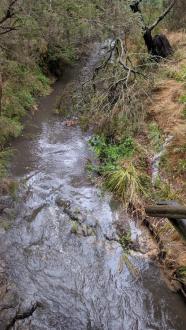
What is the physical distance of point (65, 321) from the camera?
4945 millimetres

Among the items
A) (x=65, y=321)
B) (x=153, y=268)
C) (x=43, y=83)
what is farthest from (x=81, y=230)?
(x=43, y=83)

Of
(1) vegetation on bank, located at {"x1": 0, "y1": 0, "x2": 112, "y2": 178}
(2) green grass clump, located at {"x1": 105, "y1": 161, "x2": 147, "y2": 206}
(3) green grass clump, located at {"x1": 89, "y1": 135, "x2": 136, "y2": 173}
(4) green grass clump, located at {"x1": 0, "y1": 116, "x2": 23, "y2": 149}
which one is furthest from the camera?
(1) vegetation on bank, located at {"x1": 0, "y1": 0, "x2": 112, "y2": 178}

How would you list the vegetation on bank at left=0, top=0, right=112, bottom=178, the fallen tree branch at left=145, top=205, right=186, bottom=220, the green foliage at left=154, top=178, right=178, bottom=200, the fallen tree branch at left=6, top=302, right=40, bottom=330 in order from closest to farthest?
the fallen tree branch at left=145, top=205, right=186, bottom=220 → the fallen tree branch at left=6, top=302, right=40, bottom=330 → the green foliage at left=154, top=178, right=178, bottom=200 → the vegetation on bank at left=0, top=0, right=112, bottom=178

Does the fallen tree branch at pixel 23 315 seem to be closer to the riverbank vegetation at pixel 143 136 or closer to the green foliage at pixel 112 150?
the riverbank vegetation at pixel 143 136

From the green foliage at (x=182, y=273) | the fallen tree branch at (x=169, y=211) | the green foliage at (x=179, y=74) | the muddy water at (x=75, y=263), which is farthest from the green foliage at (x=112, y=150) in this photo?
the fallen tree branch at (x=169, y=211)

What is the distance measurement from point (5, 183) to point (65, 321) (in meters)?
2.98

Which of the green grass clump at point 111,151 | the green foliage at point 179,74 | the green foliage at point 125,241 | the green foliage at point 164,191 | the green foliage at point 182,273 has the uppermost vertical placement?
the green foliage at point 179,74

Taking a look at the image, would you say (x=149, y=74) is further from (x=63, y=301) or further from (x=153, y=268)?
(x=63, y=301)

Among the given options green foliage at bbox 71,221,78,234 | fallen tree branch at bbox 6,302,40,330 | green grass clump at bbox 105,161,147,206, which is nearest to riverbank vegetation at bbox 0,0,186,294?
green grass clump at bbox 105,161,147,206

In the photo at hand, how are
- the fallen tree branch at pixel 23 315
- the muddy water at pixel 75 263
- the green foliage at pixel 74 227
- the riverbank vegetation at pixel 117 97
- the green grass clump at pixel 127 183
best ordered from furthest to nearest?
the riverbank vegetation at pixel 117 97, the green grass clump at pixel 127 183, the green foliage at pixel 74 227, the muddy water at pixel 75 263, the fallen tree branch at pixel 23 315

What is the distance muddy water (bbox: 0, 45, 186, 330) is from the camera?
5113 mm

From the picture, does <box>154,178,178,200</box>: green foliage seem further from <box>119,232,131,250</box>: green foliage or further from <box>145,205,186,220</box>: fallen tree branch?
<box>145,205,186,220</box>: fallen tree branch

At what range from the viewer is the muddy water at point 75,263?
201 inches

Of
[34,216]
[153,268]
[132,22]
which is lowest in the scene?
[153,268]
